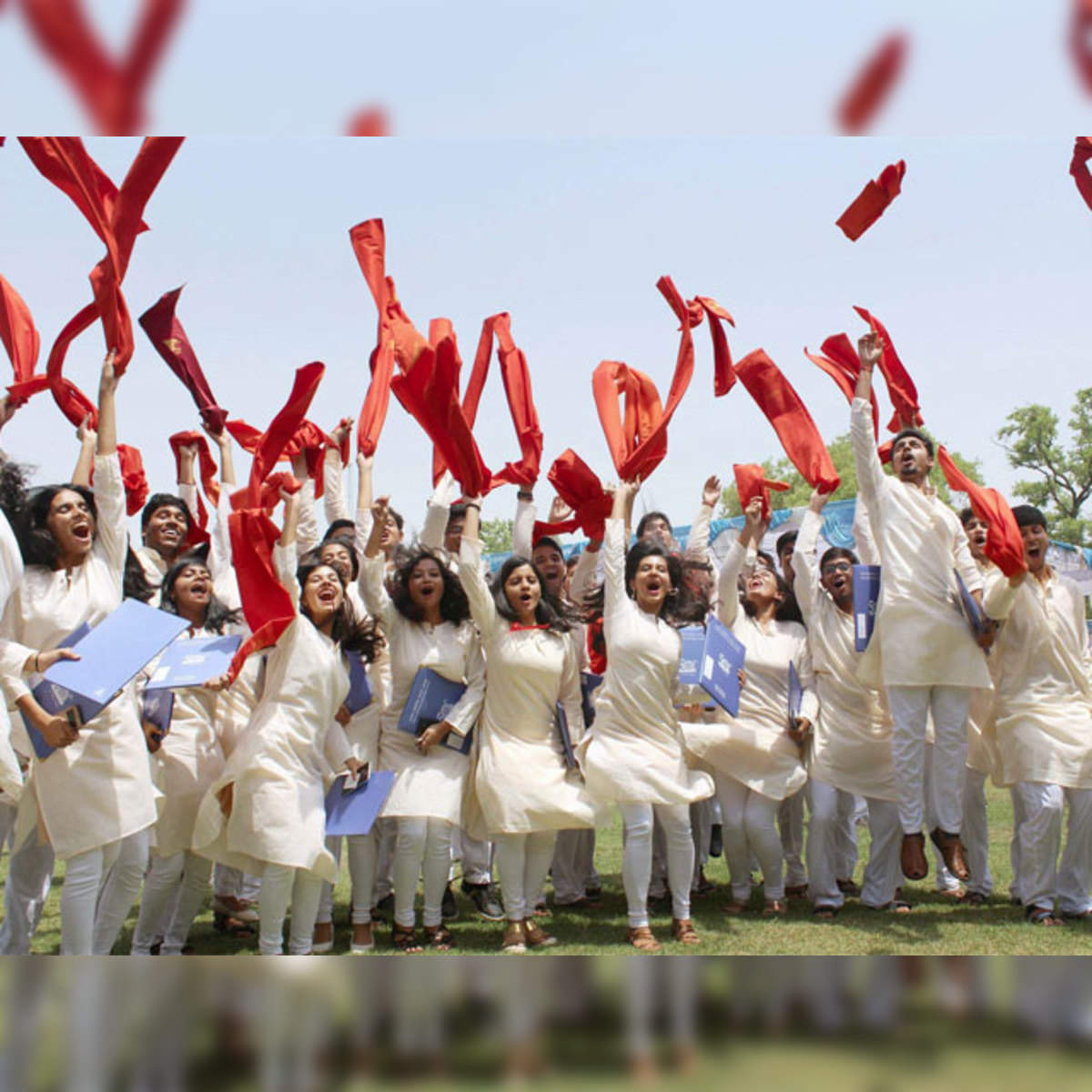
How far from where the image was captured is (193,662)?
14.9 ft

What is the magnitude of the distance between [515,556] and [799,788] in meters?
1.79

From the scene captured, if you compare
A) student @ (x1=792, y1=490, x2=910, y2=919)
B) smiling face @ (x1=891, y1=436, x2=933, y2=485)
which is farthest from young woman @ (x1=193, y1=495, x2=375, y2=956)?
smiling face @ (x1=891, y1=436, x2=933, y2=485)

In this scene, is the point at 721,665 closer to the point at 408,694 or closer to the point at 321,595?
the point at 408,694

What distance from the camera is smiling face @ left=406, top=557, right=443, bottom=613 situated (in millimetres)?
5488

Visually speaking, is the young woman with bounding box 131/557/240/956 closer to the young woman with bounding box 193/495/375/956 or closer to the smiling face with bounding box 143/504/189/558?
the young woman with bounding box 193/495/375/956

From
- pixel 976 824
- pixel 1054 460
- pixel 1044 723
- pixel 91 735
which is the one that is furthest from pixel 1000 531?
pixel 1054 460

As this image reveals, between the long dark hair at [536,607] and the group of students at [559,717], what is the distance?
1 cm

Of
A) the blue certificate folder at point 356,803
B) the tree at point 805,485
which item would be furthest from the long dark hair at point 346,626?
the tree at point 805,485

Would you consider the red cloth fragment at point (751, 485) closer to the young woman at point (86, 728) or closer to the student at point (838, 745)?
the student at point (838, 745)

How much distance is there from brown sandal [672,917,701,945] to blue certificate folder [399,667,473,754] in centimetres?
116

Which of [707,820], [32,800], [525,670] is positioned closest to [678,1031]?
[32,800]

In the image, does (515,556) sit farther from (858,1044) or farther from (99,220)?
(858,1044)

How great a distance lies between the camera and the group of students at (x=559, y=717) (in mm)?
4656

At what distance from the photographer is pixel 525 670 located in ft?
17.5
